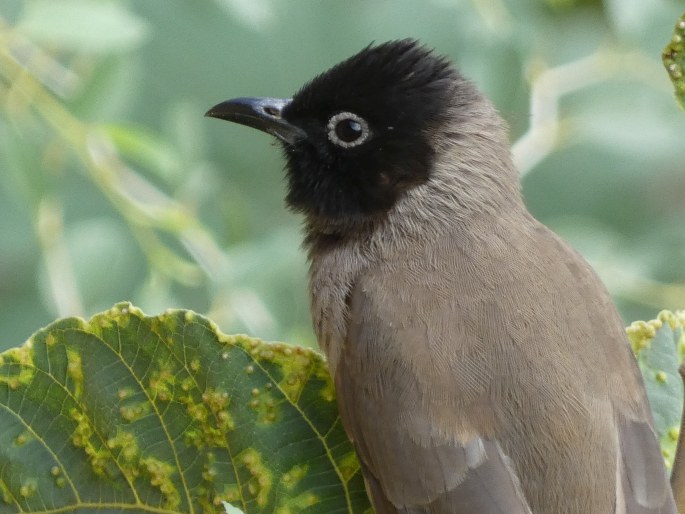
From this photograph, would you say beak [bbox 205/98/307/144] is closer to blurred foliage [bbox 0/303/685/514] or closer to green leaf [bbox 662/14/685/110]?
blurred foliage [bbox 0/303/685/514]

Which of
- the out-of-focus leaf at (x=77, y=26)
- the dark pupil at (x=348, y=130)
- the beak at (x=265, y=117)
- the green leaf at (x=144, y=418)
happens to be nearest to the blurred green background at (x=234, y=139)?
the out-of-focus leaf at (x=77, y=26)

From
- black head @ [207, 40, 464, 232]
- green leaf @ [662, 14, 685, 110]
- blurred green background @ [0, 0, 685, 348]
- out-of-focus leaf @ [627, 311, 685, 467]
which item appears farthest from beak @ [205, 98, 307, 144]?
green leaf @ [662, 14, 685, 110]

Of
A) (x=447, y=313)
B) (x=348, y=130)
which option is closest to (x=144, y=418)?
(x=447, y=313)

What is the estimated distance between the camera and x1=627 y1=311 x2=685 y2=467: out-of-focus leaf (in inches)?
85.6

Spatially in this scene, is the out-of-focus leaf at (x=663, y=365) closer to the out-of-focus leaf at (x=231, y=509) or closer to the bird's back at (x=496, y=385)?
the bird's back at (x=496, y=385)

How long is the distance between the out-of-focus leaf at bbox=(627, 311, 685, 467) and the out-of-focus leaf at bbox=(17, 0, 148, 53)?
1317mm

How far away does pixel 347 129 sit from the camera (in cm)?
266

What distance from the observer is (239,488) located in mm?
1994

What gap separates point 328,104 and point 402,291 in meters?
0.53

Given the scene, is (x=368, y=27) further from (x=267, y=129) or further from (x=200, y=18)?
(x=267, y=129)

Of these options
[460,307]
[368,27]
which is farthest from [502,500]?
[368,27]

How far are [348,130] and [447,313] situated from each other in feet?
1.94

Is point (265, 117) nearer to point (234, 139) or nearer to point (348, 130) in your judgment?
point (348, 130)

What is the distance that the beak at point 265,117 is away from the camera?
2691 mm
